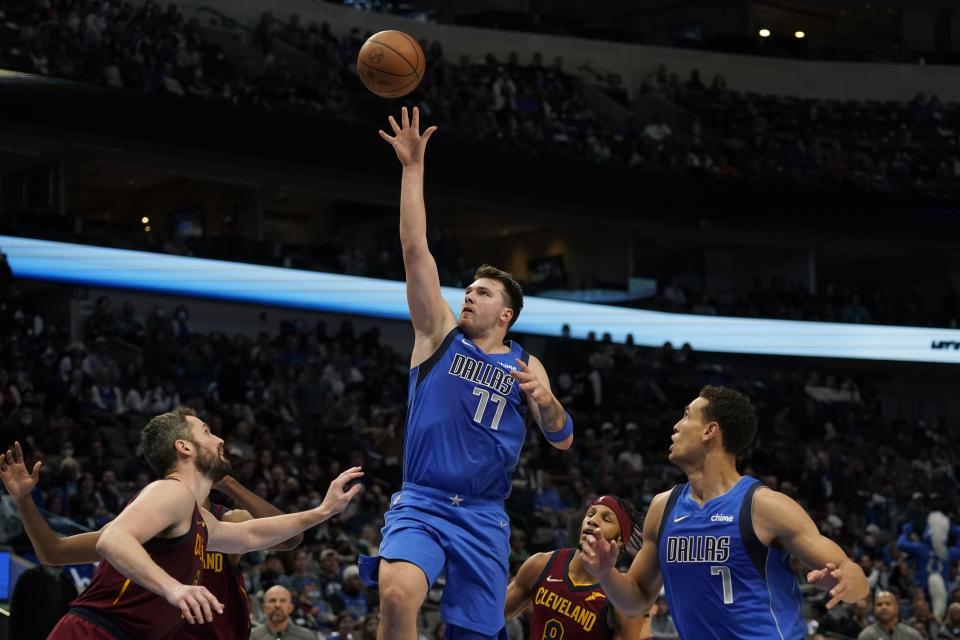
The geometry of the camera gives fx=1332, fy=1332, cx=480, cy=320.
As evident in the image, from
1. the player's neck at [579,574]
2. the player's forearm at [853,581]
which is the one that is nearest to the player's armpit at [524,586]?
the player's neck at [579,574]

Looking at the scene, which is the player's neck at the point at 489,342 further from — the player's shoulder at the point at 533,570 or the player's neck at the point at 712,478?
the player's shoulder at the point at 533,570

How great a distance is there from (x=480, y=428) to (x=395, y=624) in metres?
1.01

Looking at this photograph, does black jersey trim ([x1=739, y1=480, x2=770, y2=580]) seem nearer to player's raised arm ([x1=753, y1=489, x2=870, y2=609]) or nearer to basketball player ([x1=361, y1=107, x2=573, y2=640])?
player's raised arm ([x1=753, y1=489, x2=870, y2=609])

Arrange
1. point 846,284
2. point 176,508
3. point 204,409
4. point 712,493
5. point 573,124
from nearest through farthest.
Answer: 1. point 176,508
2. point 712,493
3. point 204,409
4. point 573,124
5. point 846,284

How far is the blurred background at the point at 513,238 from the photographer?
1862cm

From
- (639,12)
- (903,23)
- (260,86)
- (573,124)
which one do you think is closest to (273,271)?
(260,86)

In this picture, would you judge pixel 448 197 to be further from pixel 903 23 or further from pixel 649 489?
pixel 903 23

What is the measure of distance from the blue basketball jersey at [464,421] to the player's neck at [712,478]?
85 cm

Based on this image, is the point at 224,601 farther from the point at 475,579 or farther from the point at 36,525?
the point at 475,579

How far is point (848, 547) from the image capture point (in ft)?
70.0

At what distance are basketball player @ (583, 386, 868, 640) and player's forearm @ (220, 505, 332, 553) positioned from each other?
1567mm

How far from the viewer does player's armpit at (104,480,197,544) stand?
5297 mm

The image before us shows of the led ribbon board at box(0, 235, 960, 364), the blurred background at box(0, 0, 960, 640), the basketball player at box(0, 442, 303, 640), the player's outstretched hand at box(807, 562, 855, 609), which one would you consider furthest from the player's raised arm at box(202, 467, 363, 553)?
the led ribbon board at box(0, 235, 960, 364)

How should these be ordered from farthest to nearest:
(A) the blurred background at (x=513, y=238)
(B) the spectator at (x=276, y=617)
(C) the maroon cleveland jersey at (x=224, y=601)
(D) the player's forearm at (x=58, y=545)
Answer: (A) the blurred background at (x=513, y=238) → (B) the spectator at (x=276, y=617) → (C) the maroon cleveland jersey at (x=224, y=601) → (D) the player's forearm at (x=58, y=545)
